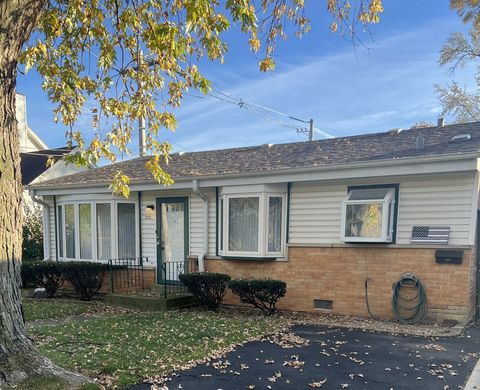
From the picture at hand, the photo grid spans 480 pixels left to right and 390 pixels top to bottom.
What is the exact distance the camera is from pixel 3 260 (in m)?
3.49

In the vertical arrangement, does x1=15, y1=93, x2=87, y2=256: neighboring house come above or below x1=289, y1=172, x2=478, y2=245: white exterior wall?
above

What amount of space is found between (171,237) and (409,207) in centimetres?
578

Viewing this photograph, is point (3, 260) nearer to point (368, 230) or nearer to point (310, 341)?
point (310, 341)

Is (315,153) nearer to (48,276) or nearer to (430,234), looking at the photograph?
(430,234)

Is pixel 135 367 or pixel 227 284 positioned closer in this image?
pixel 135 367

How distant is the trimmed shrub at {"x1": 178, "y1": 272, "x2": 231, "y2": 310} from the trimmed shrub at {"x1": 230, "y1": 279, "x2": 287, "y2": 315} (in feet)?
1.13

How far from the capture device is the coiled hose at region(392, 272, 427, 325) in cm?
694

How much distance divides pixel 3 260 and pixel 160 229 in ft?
21.7

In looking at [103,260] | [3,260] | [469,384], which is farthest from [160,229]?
[469,384]

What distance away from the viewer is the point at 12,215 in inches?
143

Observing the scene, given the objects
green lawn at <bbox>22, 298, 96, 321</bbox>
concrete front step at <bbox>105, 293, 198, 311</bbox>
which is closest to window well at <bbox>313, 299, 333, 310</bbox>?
concrete front step at <bbox>105, 293, 198, 311</bbox>

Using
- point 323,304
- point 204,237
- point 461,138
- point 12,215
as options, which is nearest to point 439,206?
point 461,138

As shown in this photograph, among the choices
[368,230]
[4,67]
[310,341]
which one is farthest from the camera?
[368,230]

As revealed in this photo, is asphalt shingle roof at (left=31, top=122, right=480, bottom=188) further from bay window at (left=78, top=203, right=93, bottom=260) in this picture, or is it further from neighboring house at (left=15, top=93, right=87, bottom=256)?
neighboring house at (left=15, top=93, right=87, bottom=256)
